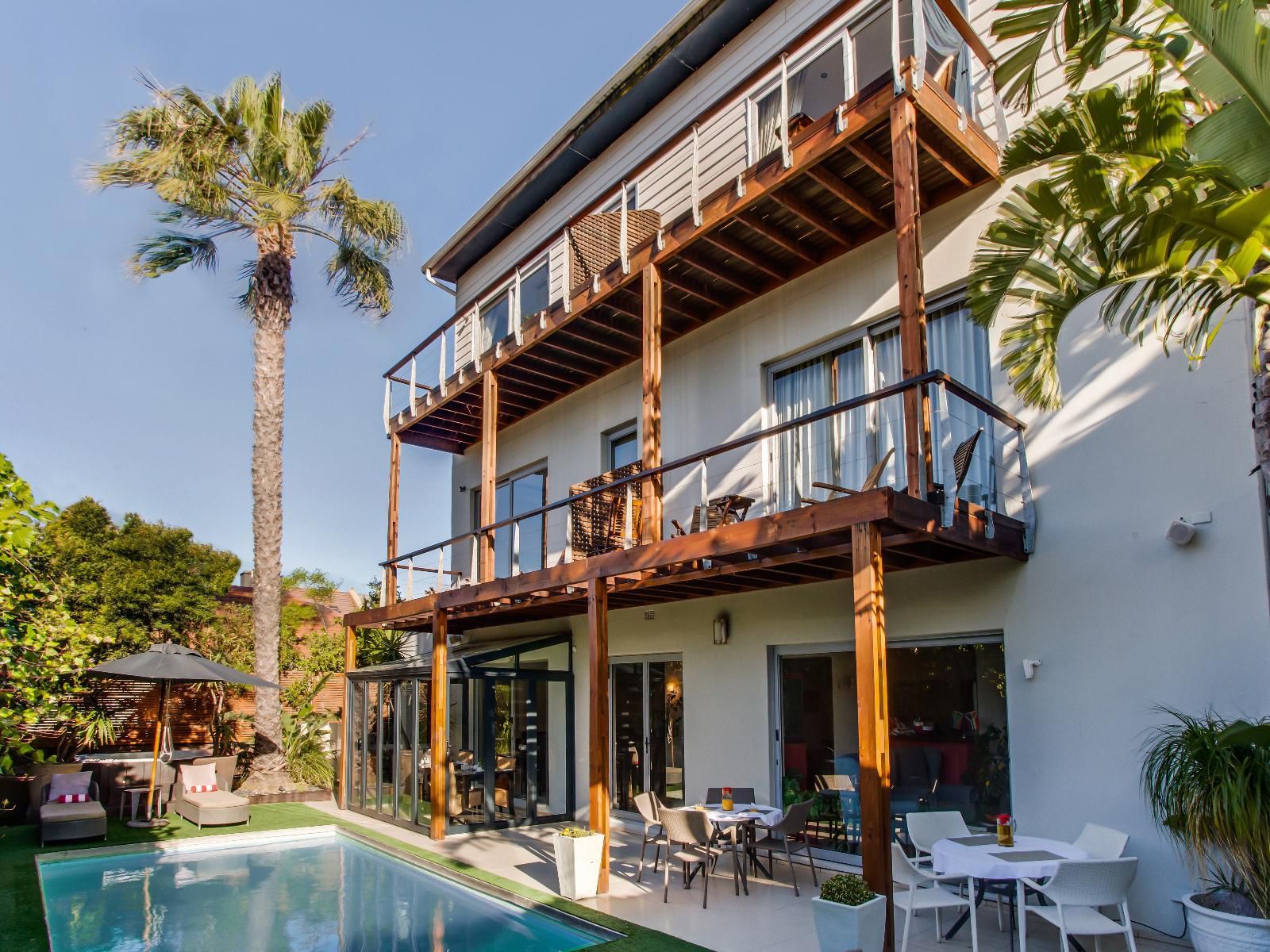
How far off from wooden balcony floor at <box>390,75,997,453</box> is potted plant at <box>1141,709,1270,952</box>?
5.26 m

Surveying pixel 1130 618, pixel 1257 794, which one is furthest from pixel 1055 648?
pixel 1257 794

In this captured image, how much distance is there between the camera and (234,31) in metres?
24.2

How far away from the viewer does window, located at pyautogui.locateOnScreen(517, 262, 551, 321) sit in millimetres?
14930

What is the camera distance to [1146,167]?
18.3ft

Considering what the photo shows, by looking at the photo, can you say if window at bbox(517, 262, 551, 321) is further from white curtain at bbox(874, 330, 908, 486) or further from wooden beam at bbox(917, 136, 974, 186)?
wooden beam at bbox(917, 136, 974, 186)

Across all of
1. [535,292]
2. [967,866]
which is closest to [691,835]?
[967,866]

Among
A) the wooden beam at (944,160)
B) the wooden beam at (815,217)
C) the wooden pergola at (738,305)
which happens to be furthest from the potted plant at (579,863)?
the wooden beam at (944,160)

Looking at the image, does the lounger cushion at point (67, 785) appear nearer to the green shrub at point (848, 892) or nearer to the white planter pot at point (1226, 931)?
the green shrub at point (848, 892)

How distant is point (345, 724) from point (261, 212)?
8887 millimetres

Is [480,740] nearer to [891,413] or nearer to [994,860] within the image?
[891,413]

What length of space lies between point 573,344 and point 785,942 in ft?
26.1

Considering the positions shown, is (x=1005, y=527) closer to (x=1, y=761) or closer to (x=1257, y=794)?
(x=1257, y=794)

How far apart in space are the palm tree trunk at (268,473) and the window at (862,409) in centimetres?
965

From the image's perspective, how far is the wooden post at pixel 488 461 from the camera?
40.6ft
